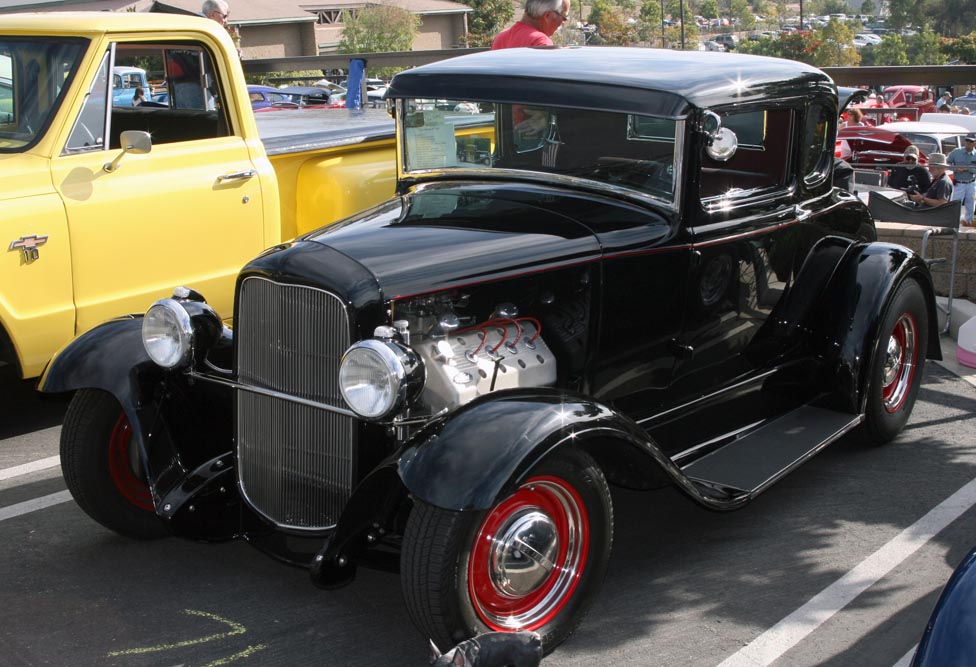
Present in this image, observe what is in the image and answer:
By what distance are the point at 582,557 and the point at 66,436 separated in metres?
2.01

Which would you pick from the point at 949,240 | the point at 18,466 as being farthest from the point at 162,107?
the point at 949,240

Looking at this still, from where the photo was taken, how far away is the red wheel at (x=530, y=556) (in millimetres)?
3168

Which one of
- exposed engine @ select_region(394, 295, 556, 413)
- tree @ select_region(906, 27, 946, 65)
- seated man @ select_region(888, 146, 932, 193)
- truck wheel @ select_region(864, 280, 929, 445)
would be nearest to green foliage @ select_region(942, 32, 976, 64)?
tree @ select_region(906, 27, 946, 65)

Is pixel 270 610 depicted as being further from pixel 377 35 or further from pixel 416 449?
pixel 377 35

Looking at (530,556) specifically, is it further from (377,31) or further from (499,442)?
(377,31)

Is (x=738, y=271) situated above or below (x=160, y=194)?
below

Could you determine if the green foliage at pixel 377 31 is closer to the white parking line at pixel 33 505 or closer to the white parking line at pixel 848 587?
the white parking line at pixel 33 505

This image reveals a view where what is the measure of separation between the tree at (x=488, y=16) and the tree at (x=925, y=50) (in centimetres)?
1922

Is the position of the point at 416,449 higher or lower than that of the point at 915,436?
higher

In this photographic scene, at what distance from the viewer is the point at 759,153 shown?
4844 mm

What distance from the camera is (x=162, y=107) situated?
230 inches

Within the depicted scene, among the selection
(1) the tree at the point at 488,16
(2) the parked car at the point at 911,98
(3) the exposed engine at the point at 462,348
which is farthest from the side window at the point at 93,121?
(1) the tree at the point at 488,16

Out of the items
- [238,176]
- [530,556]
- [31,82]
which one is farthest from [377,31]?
[530,556]

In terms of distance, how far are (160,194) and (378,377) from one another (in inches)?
113
